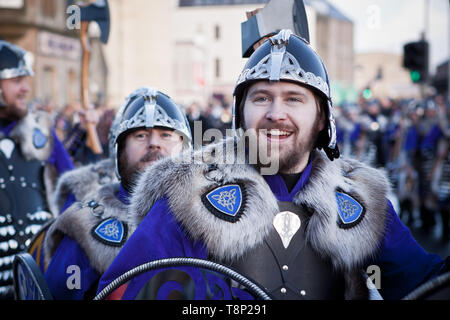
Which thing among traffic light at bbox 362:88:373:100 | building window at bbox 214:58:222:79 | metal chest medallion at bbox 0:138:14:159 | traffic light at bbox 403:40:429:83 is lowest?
metal chest medallion at bbox 0:138:14:159

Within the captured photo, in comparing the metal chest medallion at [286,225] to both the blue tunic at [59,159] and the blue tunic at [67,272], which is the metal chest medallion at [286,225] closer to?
the blue tunic at [67,272]

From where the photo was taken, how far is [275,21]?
326cm

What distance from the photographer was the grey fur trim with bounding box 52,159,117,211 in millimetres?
4375

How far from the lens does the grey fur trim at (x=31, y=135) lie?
538 cm

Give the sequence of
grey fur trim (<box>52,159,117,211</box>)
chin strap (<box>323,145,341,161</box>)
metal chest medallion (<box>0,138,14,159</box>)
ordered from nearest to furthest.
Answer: chin strap (<box>323,145,341,161</box>) < grey fur trim (<box>52,159,117,211</box>) < metal chest medallion (<box>0,138,14,159</box>)

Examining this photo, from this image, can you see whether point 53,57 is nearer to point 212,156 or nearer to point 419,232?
point 419,232

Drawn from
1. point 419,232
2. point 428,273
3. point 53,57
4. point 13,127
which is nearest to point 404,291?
point 428,273

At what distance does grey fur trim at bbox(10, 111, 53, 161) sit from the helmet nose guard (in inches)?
121

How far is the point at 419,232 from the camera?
11.4 metres

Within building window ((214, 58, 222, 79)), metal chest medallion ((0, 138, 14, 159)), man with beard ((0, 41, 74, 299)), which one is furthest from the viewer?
building window ((214, 58, 222, 79))

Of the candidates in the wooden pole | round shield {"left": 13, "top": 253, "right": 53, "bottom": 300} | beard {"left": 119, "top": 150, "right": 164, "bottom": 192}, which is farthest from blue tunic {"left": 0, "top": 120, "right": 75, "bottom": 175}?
round shield {"left": 13, "top": 253, "right": 53, "bottom": 300}

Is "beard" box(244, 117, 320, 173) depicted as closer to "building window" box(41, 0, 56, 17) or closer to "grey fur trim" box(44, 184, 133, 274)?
"grey fur trim" box(44, 184, 133, 274)

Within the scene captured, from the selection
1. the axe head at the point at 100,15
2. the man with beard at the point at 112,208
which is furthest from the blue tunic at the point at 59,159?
the man with beard at the point at 112,208

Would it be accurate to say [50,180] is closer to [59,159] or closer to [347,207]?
[59,159]
